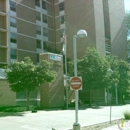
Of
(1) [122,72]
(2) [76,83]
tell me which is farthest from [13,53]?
(2) [76,83]

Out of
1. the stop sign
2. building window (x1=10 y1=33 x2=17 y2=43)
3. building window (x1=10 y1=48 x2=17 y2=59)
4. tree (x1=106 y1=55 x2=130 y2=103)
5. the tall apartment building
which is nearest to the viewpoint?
the stop sign

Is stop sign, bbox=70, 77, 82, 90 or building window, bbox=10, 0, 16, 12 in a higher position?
building window, bbox=10, 0, 16, 12

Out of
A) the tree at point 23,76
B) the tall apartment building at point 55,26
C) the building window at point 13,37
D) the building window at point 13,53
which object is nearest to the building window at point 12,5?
the tall apartment building at point 55,26

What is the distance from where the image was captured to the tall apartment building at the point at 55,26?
40.3 m

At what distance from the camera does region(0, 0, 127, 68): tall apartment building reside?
40.3m

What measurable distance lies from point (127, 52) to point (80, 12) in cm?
1411

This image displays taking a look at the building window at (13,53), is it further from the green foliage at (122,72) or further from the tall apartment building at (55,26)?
the green foliage at (122,72)

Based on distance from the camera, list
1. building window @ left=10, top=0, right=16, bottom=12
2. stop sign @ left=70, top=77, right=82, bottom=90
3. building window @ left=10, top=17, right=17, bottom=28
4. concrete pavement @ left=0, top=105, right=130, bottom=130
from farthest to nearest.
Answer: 1. building window @ left=10, top=0, right=16, bottom=12
2. building window @ left=10, top=17, right=17, bottom=28
3. concrete pavement @ left=0, top=105, right=130, bottom=130
4. stop sign @ left=70, top=77, right=82, bottom=90

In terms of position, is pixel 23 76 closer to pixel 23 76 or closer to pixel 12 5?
pixel 23 76

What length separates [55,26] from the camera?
48875 millimetres

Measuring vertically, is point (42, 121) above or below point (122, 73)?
below

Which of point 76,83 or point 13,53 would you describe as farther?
point 13,53

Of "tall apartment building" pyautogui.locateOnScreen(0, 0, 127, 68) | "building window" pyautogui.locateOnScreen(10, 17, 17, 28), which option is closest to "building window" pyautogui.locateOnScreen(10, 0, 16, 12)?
"tall apartment building" pyautogui.locateOnScreen(0, 0, 127, 68)

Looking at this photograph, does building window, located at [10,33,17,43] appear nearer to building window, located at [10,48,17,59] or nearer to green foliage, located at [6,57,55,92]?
building window, located at [10,48,17,59]
